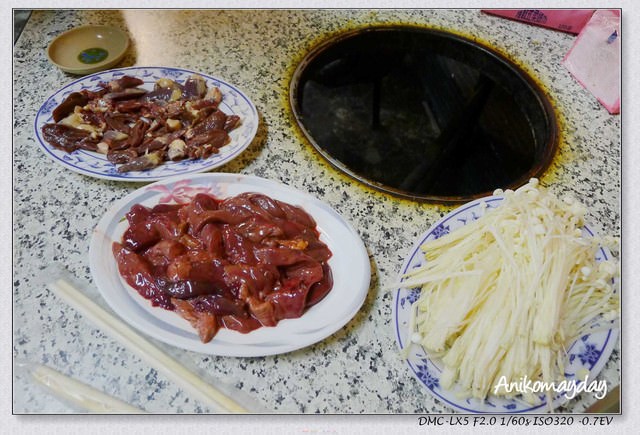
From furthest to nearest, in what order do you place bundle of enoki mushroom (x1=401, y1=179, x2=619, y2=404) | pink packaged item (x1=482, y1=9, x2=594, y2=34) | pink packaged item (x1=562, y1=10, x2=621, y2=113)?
pink packaged item (x1=482, y1=9, x2=594, y2=34) < pink packaged item (x1=562, y1=10, x2=621, y2=113) < bundle of enoki mushroom (x1=401, y1=179, x2=619, y2=404)

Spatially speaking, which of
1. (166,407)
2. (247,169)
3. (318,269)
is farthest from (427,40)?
(166,407)

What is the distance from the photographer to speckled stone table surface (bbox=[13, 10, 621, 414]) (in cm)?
145

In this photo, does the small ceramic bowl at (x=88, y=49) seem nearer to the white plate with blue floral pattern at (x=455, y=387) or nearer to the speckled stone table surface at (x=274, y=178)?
the speckled stone table surface at (x=274, y=178)

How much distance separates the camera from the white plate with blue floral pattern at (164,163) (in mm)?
1865

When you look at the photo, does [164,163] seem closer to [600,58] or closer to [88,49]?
[88,49]

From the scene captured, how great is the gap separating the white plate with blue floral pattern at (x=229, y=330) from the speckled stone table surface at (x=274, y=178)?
100mm

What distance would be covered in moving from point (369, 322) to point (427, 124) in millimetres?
3023

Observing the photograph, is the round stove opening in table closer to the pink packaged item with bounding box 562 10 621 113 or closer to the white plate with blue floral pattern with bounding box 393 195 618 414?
the pink packaged item with bounding box 562 10 621 113

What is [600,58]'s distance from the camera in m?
2.48

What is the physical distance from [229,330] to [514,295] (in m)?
0.94

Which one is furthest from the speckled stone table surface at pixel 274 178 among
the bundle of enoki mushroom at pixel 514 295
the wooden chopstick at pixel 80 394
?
the bundle of enoki mushroom at pixel 514 295

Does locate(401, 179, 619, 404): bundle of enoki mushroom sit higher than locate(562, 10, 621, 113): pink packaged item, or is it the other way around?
locate(562, 10, 621, 113): pink packaged item

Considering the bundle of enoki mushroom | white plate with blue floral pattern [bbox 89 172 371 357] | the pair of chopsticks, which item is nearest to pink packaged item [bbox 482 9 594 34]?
the bundle of enoki mushroom

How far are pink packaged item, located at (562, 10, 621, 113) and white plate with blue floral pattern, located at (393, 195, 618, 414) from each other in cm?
125
